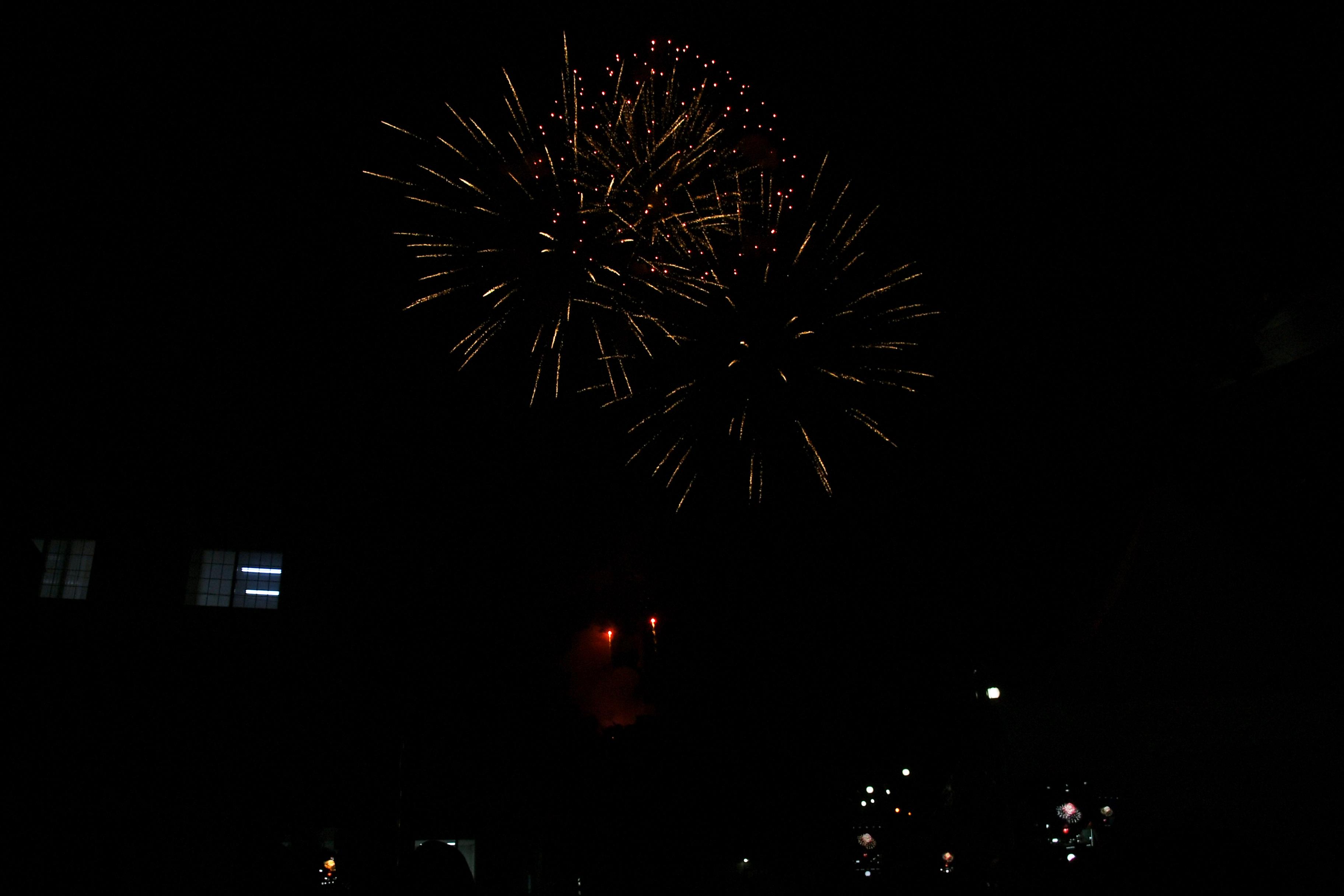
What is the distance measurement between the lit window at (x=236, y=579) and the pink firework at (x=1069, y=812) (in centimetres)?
1503

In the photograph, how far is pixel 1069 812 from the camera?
1293 centimetres

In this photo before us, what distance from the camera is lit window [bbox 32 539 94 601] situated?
57.0 ft

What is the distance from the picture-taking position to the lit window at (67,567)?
17.4 meters

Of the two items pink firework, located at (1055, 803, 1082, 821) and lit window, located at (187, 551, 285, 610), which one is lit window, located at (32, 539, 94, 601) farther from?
pink firework, located at (1055, 803, 1082, 821)

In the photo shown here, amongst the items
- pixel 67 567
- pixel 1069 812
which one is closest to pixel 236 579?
pixel 67 567

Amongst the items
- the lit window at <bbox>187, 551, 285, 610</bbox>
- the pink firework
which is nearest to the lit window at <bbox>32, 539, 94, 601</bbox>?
the lit window at <bbox>187, 551, 285, 610</bbox>

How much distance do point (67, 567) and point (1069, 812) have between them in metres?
19.3

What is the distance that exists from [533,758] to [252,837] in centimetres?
1194

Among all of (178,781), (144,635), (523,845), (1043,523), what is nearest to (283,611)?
(144,635)

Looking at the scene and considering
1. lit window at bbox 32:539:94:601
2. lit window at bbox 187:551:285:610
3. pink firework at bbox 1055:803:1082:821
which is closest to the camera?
pink firework at bbox 1055:803:1082:821

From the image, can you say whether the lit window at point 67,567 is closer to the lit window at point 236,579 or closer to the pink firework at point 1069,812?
the lit window at point 236,579

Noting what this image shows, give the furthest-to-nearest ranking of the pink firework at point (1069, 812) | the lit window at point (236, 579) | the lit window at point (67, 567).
Result: 1. the lit window at point (236, 579)
2. the lit window at point (67, 567)
3. the pink firework at point (1069, 812)

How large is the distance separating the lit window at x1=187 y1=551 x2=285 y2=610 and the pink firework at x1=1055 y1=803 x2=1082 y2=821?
15032mm

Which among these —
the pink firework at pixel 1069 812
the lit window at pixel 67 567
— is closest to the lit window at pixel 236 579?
the lit window at pixel 67 567
